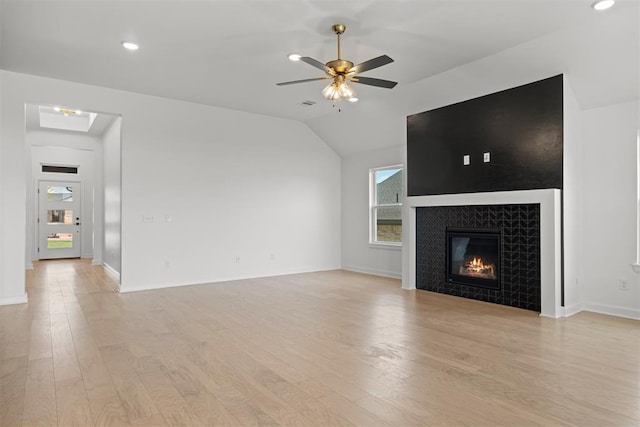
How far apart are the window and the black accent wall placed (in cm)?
118

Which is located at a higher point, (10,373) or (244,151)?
(244,151)

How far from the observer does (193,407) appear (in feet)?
7.98

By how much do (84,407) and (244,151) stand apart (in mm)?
5445

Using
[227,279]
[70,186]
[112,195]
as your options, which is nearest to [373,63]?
[227,279]

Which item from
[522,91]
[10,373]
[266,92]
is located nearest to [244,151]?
[266,92]

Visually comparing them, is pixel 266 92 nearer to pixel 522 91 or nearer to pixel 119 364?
pixel 522 91

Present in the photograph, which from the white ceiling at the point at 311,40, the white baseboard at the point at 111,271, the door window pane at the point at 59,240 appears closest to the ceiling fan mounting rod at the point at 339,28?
the white ceiling at the point at 311,40

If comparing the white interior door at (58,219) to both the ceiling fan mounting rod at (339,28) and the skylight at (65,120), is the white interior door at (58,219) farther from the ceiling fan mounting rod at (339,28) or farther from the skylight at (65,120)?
the ceiling fan mounting rod at (339,28)

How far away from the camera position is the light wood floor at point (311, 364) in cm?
237

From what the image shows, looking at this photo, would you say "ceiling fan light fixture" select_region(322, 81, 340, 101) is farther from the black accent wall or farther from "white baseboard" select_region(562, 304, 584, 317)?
"white baseboard" select_region(562, 304, 584, 317)

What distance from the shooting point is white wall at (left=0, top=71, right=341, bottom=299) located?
5.34 meters

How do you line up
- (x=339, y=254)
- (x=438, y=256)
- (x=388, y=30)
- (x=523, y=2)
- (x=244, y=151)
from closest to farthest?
(x=523, y=2) < (x=388, y=30) < (x=438, y=256) < (x=244, y=151) < (x=339, y=254)

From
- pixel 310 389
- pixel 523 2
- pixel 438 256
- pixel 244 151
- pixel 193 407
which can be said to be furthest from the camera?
pixel 244 151

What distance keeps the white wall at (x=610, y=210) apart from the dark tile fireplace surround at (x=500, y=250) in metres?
0.72
